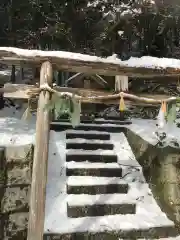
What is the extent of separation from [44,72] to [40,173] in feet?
4.95

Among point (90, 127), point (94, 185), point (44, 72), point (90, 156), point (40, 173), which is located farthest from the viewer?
point (90, 127)

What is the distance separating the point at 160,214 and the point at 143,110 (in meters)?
4.51

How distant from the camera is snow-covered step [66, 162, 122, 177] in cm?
527

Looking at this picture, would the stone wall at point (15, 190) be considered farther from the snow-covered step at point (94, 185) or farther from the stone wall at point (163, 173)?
the stone wall at point (163, 173)

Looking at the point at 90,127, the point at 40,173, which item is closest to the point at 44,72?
the point at 40,173

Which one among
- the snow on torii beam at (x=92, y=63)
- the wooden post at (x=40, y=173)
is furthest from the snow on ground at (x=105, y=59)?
the wooden post at (x=40, y=173)

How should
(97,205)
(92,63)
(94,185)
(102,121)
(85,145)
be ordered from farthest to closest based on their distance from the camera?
(102,121), (85,145), (94,185), (97,205), (92,63)

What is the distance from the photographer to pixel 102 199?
4.80m

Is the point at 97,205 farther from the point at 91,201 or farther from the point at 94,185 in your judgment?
the point at 94,185

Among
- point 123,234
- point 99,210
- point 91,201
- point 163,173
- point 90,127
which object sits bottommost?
point 123,234

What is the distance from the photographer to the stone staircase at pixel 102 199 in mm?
4352

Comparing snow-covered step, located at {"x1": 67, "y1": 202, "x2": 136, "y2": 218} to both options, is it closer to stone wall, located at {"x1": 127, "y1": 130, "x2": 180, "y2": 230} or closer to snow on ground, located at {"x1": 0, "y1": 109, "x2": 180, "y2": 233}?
snow on ground, located at {"x1": 0, "y1": 109, "x2": 180, "y2": 233}

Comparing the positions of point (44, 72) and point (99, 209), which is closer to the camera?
point (44, 72)

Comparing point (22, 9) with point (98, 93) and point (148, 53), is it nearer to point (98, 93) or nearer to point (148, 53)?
point (148, 53)
